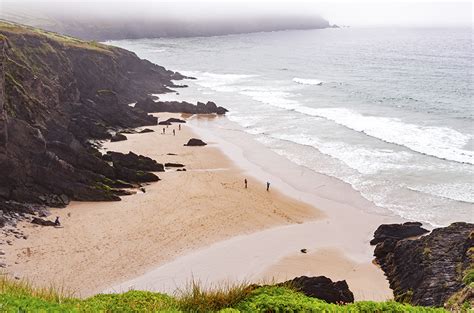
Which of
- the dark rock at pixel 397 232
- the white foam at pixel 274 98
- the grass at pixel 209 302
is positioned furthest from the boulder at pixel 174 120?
the grass at pixel 209 302

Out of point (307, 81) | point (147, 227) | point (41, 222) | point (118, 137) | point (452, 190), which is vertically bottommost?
point (147, 227)

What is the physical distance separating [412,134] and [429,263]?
36.5 meters

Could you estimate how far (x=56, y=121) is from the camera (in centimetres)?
4350

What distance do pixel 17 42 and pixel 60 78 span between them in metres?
6.34

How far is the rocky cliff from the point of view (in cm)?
3234

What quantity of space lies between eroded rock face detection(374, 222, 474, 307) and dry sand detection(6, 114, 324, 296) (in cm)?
849

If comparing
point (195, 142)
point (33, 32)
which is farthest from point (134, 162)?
point (33, 32)

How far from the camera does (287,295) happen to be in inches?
401

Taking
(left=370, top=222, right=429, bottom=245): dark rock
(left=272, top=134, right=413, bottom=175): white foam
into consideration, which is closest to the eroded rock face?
(left=370, top=222, right=429, bottom=245): dark rock

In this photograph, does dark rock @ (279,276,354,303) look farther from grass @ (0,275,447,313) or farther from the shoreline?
grass @ (0,275,447,313)

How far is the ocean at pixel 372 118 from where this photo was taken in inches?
1523

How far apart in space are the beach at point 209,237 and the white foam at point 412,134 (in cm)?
1554

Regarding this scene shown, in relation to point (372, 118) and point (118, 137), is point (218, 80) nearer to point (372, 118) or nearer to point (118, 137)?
point (372, 118)

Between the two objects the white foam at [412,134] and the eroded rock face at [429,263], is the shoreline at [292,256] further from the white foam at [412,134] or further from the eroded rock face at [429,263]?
the white foam at [412,134]
